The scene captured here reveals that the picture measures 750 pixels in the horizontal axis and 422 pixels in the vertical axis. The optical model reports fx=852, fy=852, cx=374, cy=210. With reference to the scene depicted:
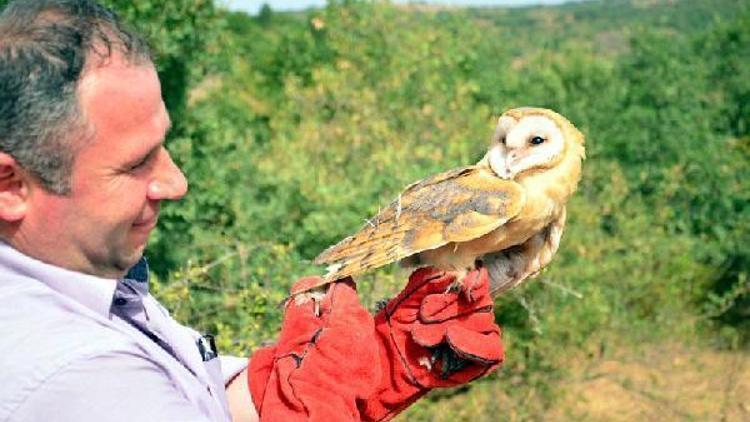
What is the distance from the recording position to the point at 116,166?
5.74 feet

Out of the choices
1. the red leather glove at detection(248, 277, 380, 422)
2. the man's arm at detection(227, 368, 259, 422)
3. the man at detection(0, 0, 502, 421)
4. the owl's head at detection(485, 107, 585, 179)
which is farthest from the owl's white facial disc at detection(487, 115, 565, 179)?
the man at detection(0, 0, 502, 421)

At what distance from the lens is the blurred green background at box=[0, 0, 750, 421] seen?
7156 mm

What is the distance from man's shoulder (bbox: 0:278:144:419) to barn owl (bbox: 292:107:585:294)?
127 cm

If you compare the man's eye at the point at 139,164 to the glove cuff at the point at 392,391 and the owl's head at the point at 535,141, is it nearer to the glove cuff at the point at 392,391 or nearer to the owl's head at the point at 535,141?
the glove cuff at the point at 392,391

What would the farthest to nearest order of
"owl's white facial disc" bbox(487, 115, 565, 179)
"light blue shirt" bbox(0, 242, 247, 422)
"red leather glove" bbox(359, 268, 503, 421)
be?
1. "owl's white facial disc" bbox(487, 115, 565, 179)
2. "red leather glove" bbox(359, 268, 503, 421)
3. "light blue shirt" bbox(0, 242, 247, 422)

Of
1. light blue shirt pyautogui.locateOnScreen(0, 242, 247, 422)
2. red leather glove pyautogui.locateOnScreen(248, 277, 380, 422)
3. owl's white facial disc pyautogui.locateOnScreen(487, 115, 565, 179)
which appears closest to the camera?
light blue shirt pyautogui.locateOnScreen(0, 242, 247, 422)

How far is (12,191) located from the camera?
170 cm

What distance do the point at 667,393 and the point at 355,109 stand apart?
5.90 metres

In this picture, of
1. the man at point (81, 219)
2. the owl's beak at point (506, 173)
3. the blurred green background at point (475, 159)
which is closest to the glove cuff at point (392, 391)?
the owl's beak at point (506, 173)

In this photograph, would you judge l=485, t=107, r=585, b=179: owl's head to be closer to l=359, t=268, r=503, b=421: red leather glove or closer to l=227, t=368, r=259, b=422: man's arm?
l=359, t=268, r=503, b=421: red leather glove

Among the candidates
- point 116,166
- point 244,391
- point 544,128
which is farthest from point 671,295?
point 116,166

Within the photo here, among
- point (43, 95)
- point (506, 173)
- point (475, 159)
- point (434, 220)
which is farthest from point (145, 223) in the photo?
point (475, 159)

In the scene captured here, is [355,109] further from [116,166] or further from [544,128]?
[116,166]

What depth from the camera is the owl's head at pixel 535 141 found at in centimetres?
300
